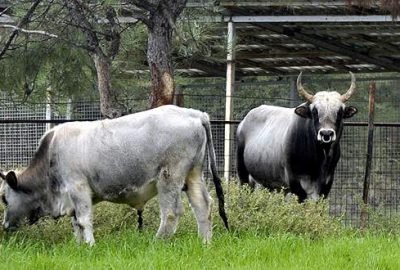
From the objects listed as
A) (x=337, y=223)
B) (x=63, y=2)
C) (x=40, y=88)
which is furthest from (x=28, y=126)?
(x=337, y=223)

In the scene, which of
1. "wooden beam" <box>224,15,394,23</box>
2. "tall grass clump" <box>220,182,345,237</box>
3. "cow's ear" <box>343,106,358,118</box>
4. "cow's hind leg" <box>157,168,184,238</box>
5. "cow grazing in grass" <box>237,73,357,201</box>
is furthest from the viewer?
"wooden beam" <box>224,15,394,23</box>

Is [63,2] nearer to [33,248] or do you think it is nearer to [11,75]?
[11,75]

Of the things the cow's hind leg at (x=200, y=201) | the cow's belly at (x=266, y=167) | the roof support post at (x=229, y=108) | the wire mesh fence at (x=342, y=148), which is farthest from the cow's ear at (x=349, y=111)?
the roof support post at (x=229, y=108)

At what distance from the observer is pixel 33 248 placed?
9.43 meters

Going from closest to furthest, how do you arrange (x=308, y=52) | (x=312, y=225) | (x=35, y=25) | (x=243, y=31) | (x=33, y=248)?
(x=33, y=248) < (x=312, y=225) < (x=35, y=25) < (x=243, y=31) < (x=308, y=52)

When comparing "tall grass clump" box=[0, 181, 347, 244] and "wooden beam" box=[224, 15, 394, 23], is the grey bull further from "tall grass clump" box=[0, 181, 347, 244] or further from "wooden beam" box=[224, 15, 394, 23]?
"wooden beam" box=[224, 15, 394, 23]

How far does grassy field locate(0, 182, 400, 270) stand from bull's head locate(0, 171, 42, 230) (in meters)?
0.14

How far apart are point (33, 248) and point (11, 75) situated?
5570 mm

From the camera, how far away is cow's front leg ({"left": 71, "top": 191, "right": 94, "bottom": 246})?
33.6 feet

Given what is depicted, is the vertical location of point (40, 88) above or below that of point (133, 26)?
below

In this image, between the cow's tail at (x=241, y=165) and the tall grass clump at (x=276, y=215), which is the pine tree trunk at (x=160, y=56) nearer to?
the tall grass clump at (x=276, y=215)

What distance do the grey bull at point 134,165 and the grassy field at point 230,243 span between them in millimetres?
265

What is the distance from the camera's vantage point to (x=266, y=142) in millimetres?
13914

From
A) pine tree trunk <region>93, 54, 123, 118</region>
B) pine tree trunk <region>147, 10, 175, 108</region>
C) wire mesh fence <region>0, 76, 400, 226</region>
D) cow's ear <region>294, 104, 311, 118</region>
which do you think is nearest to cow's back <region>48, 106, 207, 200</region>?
pine tree trunk <region>147, 10, 175, 108</region>
